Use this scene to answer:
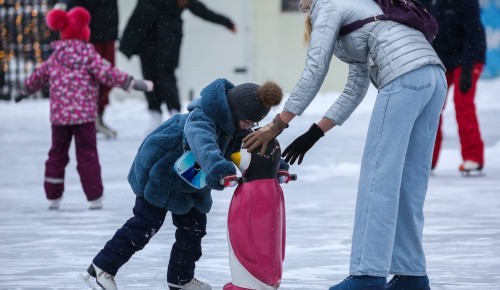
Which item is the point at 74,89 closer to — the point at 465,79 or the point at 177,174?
the point at 177,174

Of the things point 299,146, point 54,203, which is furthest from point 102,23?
point 299,146

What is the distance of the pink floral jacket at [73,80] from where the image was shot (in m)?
8.30

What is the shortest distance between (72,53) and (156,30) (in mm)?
4345

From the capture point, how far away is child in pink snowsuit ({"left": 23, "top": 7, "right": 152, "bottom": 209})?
8.30m

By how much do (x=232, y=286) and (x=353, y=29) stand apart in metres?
Answer: 1.14

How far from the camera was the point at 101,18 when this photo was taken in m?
13.8

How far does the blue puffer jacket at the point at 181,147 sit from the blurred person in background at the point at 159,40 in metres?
6.96

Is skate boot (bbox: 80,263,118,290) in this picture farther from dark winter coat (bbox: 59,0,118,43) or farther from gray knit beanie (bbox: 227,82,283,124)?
dark winter coat (bbox: 59,0,118,43)

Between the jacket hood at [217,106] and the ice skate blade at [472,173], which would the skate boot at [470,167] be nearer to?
the ice skate blade at [472,173]

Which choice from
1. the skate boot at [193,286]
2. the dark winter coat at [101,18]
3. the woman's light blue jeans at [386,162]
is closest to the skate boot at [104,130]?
the dark winter coat at [101,18]

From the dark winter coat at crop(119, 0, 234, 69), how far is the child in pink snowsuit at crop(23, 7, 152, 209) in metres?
3.86

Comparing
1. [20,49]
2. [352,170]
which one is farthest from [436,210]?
[20,49]

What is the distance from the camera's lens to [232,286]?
5125 millimetres

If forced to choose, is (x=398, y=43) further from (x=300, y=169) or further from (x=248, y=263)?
(x=300, y=169)
